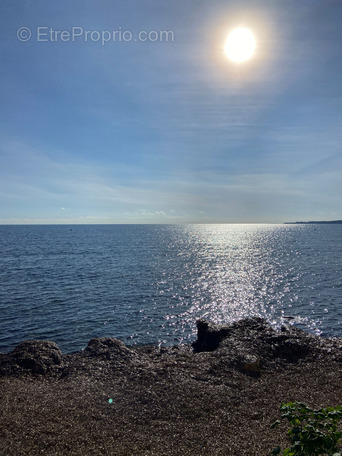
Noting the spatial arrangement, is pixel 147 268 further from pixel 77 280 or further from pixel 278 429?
pixel 278 429

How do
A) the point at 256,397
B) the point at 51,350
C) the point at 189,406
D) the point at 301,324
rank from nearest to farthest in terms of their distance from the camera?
the point at 189,406 → the point at 256,397 → the point at 51,350 → the point at 301,324

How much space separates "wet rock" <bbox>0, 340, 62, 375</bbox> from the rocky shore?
0.23 feet

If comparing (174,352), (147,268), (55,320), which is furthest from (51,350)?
(147,268)

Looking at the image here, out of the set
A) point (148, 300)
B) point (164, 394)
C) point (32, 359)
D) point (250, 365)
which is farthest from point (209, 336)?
point (148, 300)

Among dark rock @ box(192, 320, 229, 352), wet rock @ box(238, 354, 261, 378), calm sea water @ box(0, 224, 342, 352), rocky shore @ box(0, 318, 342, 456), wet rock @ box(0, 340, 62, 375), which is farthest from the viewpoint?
calm sea water @ box(0, 224, 342, 352)

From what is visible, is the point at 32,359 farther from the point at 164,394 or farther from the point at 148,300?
the point at 148,300

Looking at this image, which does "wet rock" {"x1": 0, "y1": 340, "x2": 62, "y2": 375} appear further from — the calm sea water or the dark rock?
the dark rock

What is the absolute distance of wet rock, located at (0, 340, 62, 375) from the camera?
20688 millimetres

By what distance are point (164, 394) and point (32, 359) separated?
33.5 ft

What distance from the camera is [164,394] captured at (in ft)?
56.7

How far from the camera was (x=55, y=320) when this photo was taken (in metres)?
35.0

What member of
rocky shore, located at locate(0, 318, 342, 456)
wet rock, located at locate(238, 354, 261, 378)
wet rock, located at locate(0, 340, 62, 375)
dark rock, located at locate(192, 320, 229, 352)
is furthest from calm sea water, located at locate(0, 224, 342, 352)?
wet rock, located at locate(238, 354, 261, 378)

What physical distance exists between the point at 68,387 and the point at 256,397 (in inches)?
441

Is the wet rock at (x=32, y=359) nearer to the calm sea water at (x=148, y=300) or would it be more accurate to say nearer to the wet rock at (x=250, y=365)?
A: the calm sea water at (x=148, y=300)
